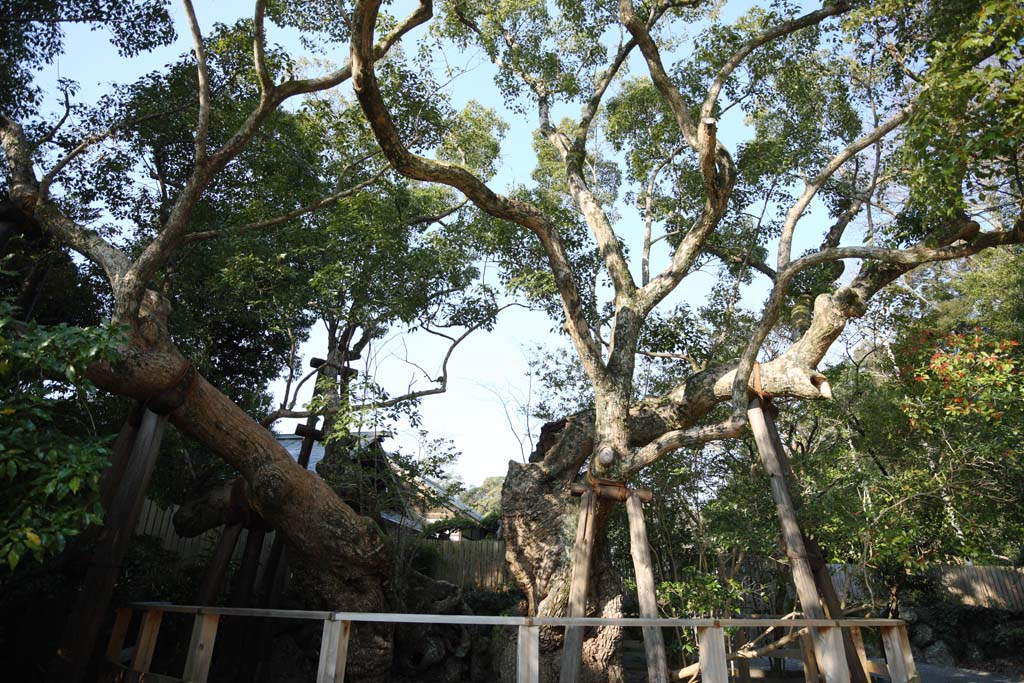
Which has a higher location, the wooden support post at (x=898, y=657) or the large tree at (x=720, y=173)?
the large tree at (x=720, y=173)

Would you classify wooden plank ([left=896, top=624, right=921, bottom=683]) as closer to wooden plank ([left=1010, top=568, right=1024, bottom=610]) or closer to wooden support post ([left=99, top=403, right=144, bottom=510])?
wooden support post ([left=99, top=403, right=144, bottom=510])

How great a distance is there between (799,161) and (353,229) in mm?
6484

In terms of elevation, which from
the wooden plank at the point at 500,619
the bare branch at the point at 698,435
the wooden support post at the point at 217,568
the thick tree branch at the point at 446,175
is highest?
the thick tree branch at the point at 446,175

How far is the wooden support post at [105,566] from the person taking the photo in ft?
16.1

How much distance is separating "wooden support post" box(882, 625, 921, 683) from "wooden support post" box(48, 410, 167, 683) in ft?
21.4

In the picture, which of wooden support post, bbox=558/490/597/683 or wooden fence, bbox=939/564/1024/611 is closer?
wooden support post, bbox=558/490/597/683

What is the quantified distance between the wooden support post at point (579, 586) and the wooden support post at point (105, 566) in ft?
12.2

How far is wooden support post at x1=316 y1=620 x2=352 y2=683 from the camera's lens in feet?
11.6

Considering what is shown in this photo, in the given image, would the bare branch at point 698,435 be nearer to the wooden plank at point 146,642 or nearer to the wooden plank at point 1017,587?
the wooden plank at point 146,642

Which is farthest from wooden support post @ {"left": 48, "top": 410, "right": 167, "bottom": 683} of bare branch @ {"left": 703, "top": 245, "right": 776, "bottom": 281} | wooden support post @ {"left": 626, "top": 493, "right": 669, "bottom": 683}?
bare branch @ {"left": 703, "top": 245, "right": 776, "bottom": 281}

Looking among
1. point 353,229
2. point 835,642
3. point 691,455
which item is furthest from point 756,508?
point 353,229

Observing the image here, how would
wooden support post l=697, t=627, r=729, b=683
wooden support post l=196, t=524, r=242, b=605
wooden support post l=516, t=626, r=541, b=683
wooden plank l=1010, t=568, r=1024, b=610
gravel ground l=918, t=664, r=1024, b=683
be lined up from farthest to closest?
wooden plank l=1010, t=568, r=1024, b=610, gravel ground l=918, t=664, r=1024, b=683, wooden support post l=196, t=524, r=242, b=605, wooden support post l=697, t=627, r=729, b=683, wooden support post l=516, t=626, r=541, b=683

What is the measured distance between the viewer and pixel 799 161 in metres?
9.23

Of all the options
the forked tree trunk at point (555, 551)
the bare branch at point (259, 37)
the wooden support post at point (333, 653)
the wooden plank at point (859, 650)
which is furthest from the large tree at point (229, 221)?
the wooden plank at point (859, 650)
